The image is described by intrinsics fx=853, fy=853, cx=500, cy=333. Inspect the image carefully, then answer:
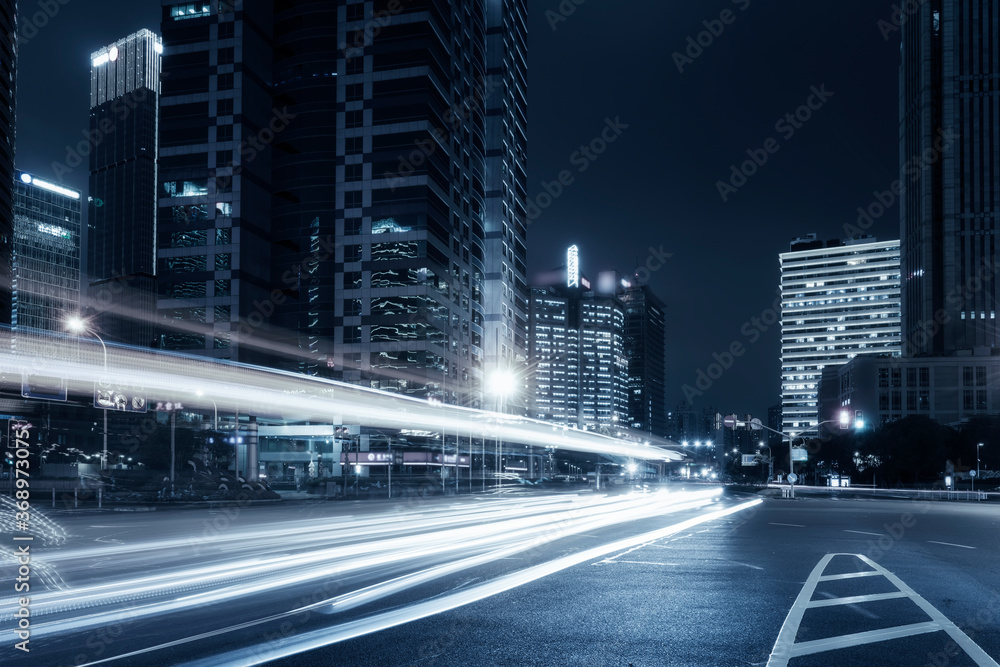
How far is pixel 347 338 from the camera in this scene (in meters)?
110

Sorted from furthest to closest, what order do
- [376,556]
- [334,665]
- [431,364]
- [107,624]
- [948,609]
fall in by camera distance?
[431,364]
[376,556]
[948,609]
[107,624]
[334,665]

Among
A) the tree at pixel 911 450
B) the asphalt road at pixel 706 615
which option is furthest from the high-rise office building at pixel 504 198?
the asphalt road at pixel 706 615

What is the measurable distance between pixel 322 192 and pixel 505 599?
11675cm

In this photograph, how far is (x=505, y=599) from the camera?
12820 mm

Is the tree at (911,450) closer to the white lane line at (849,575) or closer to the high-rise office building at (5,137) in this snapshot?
the white lane line at (849,575)

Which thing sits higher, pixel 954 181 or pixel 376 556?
pixel 954 181

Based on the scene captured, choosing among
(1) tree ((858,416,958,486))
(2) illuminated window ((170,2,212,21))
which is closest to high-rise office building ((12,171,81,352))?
(2) illuminated window ((170,2,212,21))

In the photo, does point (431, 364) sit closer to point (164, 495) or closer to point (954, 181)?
point (164, 495)

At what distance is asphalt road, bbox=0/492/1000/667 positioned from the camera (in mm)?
9172

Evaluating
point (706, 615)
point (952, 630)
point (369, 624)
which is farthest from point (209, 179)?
point (952, 630)

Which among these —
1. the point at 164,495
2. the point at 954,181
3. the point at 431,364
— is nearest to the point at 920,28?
the point at 954,181

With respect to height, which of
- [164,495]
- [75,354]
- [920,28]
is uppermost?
[920,28]

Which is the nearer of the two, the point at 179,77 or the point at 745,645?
the point at 745,645

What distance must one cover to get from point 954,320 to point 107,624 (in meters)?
197
